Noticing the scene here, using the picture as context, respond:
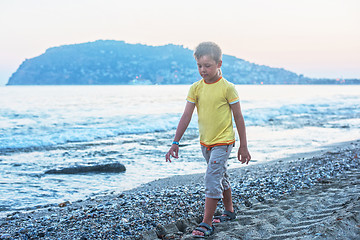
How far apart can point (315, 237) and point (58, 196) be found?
4504 mm

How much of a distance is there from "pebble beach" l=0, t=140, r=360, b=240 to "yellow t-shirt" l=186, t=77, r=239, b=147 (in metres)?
0.97

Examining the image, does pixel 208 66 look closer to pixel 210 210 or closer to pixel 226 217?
pixel 210 210

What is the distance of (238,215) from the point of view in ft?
12.8

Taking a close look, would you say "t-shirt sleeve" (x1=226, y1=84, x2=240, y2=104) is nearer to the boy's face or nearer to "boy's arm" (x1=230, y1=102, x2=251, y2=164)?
"boy's arm" (x1=230, y1=102, x2=251, y2=164)

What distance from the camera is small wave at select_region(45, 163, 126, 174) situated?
7.68 m

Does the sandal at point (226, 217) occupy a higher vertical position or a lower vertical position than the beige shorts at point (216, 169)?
lower

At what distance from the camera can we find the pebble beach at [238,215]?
3.30 metres

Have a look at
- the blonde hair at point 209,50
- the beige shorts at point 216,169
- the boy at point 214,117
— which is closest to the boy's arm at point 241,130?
the boy at point 214,117

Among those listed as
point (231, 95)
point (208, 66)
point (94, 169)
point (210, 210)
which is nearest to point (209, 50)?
point (208, 66)

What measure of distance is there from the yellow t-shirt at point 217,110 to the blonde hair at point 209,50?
24 cm

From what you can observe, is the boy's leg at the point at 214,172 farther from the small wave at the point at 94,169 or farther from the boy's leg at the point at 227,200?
the small wave at the point at 94,169

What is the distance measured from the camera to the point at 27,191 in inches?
243

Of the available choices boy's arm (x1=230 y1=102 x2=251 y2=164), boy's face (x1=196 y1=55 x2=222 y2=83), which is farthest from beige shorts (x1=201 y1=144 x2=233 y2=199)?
boy's face (x1=196 y1=55 x2=222 y2=83)

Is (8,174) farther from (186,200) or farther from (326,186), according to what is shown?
(326,186)
